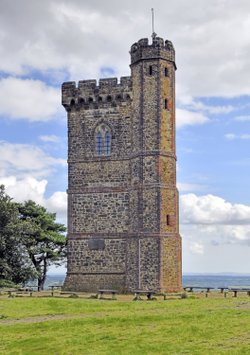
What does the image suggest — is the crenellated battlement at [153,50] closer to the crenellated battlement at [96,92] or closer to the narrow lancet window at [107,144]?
the crenellated battlement at [96,92]

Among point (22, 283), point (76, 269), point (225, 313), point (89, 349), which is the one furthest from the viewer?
point (22, 283)

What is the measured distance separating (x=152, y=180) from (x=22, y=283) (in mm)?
12295

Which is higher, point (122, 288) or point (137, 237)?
point (137, 237)

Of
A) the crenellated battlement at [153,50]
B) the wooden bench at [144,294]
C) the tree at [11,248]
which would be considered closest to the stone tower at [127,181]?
the crenellated battlement at [153,50]

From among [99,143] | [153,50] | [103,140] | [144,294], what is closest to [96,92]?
[103,140]

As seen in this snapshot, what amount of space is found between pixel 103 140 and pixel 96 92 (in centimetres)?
313

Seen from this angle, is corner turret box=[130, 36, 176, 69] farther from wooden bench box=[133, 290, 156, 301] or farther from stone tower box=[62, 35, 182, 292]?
wooden bench box=[133, 290, 156, 301]

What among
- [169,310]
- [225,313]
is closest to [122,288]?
[169,310]

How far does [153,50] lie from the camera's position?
A: 117 feet

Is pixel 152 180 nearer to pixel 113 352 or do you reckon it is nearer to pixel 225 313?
pixel 225 313

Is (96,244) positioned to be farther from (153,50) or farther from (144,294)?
(153,50)

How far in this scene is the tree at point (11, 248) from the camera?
38312mm

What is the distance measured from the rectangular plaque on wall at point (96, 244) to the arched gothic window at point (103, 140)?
208 inches

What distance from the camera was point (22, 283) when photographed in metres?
40.5
